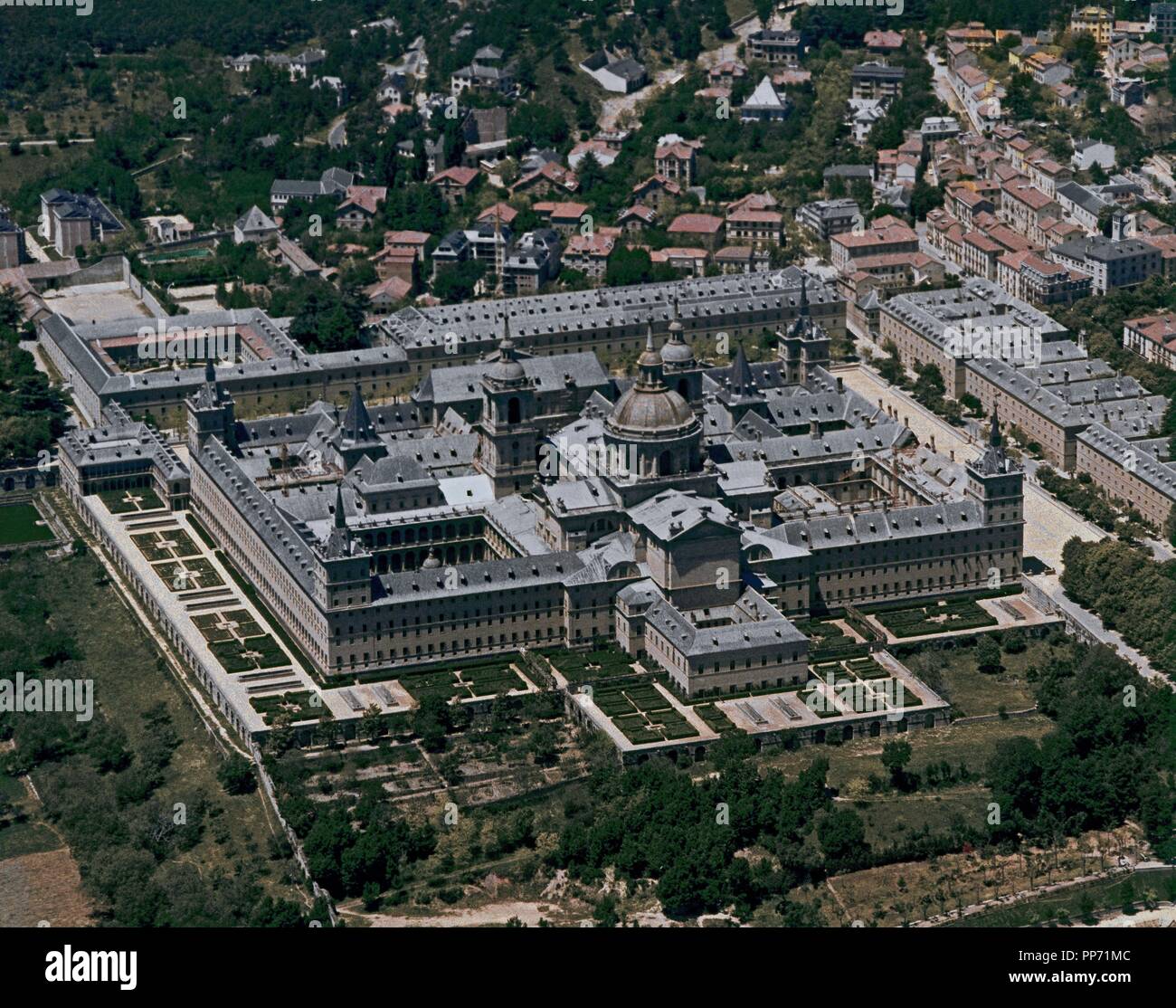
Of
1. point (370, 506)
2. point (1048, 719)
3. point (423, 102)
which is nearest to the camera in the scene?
point (1048, 719)

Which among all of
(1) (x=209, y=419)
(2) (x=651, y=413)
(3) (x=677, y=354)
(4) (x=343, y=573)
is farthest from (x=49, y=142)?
(4) (x=343, y=573)

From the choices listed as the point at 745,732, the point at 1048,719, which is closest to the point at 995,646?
the point at 1048,719
